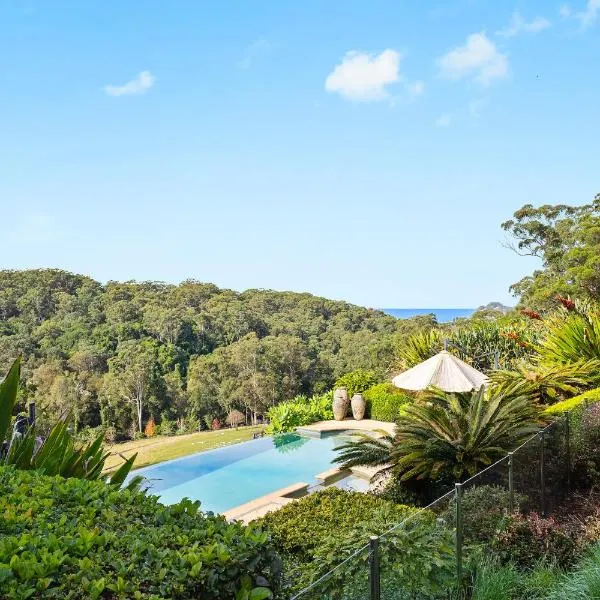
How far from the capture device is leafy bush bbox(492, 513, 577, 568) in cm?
461

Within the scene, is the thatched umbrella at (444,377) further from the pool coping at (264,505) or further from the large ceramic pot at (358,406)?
the large ceramic pot at (358,406)

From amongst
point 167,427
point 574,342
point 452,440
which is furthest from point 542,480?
point 167,427

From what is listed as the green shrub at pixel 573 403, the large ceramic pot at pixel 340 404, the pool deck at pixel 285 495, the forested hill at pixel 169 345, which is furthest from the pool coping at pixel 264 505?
the forested hill at pixel 169 345

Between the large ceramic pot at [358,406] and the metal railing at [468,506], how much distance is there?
735 centimetres

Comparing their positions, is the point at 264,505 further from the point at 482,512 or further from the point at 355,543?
the point at 355,543

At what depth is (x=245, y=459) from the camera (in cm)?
1133

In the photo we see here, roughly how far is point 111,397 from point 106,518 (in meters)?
28.3

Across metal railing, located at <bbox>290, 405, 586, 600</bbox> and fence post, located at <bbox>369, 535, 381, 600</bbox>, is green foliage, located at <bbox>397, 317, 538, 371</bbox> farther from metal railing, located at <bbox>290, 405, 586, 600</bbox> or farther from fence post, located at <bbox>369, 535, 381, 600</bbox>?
fence post, located at <bbox>369, 535, 381, 600</bbox>

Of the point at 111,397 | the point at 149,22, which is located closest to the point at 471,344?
the point at 149,22

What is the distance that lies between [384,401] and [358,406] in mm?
737

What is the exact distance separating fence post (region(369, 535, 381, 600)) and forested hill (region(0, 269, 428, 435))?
68.7 feet

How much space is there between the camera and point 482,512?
443cm

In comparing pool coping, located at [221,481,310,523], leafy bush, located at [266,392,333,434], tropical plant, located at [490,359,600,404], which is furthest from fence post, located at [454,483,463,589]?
leafy bush, located at [266,392,333,434]

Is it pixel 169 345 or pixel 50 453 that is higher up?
pixel 169 345
